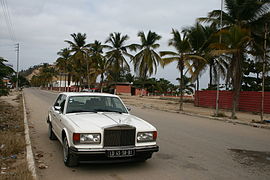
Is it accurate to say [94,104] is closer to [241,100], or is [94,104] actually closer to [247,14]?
[241,100]

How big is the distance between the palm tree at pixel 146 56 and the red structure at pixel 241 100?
51.5ft

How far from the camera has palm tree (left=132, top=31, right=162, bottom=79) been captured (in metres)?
41.5

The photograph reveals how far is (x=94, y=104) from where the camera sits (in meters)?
6.52

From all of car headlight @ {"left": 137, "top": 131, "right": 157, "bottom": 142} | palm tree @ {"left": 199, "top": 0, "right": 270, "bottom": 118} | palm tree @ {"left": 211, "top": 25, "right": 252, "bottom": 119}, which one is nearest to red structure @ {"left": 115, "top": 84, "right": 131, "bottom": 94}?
palm tree @ {"left": 199, "top": 0, "right": 270, "bottom": 118}

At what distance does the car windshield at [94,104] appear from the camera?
6.30 metres

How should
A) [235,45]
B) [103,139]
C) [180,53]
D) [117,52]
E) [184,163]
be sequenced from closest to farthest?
1. [103,139]
2. [184,163]
3. [235,45]
4. [180,53]
5. [117,52]

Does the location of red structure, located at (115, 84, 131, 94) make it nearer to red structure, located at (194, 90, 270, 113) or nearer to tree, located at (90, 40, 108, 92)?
tree, located at (90, 40, 108, 92)

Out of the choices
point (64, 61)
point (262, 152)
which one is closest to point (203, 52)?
point (262, 152)

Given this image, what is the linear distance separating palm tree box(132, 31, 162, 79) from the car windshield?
3438cm

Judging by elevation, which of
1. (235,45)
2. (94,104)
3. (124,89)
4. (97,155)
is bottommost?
(97,155)

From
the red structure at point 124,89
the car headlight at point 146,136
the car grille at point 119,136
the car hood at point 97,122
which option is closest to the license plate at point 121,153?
the car grille at point 119,136

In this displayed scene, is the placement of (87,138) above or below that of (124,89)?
below

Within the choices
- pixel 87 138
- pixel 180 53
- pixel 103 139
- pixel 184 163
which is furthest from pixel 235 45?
pixel 87 138

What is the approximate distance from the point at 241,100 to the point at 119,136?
745 inches
